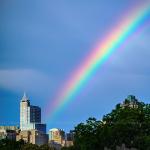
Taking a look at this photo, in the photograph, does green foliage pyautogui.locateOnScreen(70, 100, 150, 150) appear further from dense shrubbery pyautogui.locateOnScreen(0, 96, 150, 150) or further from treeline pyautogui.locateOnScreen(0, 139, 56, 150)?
treeline pyautogui.locateOnScreen(0, 139, 56, 150)

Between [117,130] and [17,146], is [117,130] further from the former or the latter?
[17,146]

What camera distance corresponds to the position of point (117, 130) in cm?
7919

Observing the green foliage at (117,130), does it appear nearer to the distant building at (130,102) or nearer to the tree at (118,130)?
the tree at (118,130)

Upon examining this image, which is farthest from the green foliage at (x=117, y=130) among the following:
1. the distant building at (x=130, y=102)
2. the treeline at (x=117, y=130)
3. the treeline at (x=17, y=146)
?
the treeline at (x=17, y=146)

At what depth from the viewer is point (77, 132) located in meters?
91.9

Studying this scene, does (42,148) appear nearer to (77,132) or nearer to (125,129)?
(77,132)

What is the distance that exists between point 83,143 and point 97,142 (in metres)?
3.32

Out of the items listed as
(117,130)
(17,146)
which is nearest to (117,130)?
(117,130)

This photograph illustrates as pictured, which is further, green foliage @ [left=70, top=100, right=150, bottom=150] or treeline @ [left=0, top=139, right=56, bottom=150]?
treeline @ [left=0, top=139, right=56, bottom=150]

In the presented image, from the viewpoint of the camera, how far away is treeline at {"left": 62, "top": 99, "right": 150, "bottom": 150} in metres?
78.9

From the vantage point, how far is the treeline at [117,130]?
78.9 meters

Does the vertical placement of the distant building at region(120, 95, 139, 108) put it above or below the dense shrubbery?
above

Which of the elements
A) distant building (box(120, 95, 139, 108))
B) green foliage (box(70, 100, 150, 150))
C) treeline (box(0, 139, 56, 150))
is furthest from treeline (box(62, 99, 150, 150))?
treeline (box(0, 139, 56, 150))

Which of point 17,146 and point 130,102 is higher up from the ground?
point 130,102
